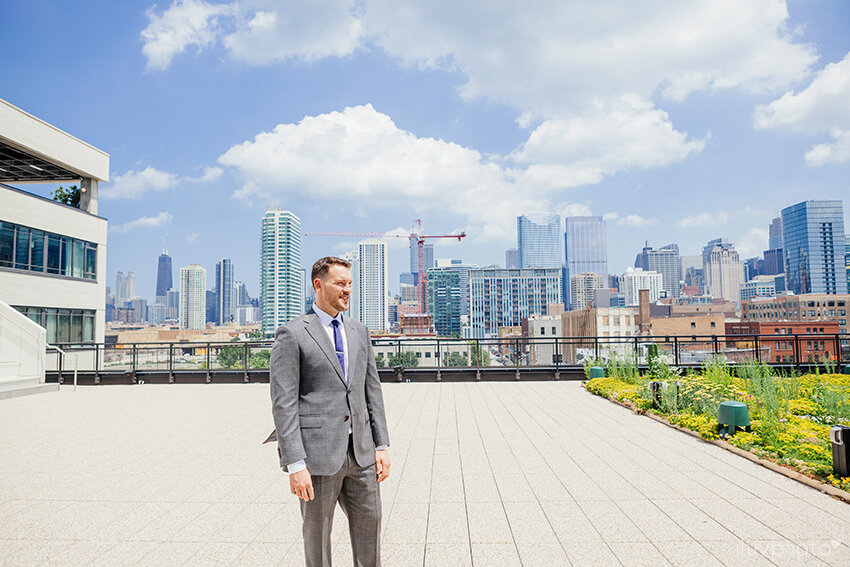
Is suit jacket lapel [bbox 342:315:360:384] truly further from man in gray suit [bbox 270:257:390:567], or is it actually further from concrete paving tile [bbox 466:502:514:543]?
concrete paving tile [bbox 466:502:514:543]

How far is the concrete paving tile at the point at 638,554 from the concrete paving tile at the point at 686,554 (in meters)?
0.05

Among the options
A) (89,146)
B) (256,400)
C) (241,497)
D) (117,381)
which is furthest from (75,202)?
(241,497)

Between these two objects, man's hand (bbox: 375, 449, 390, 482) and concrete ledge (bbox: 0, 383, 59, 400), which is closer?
man's hand (bbox: 375, 449, 390, 482)

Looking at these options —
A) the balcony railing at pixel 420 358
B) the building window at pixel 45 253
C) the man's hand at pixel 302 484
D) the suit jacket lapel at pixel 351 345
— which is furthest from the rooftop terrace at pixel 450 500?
the building window at pixel 45 253

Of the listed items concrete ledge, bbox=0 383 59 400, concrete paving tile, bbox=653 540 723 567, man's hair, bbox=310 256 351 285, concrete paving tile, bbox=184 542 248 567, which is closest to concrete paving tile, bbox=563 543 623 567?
concrete paving tile, bbox=653 540 723 567

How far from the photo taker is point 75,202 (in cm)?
2770

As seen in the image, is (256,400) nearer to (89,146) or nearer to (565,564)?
(565,564)

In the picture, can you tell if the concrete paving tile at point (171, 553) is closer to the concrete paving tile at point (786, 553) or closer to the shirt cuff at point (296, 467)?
the shirt cuff at point (296, 467)

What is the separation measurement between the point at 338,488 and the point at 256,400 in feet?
33.8

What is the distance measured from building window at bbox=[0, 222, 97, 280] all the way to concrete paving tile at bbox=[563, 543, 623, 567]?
26363 mm

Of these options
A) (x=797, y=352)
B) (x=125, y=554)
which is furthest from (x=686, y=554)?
(x=797, y=352)

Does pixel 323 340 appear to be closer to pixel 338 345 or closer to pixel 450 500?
pixel 338 345

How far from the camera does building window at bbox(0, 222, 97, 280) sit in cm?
2216

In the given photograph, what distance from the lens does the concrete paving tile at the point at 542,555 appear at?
3.50 metres
